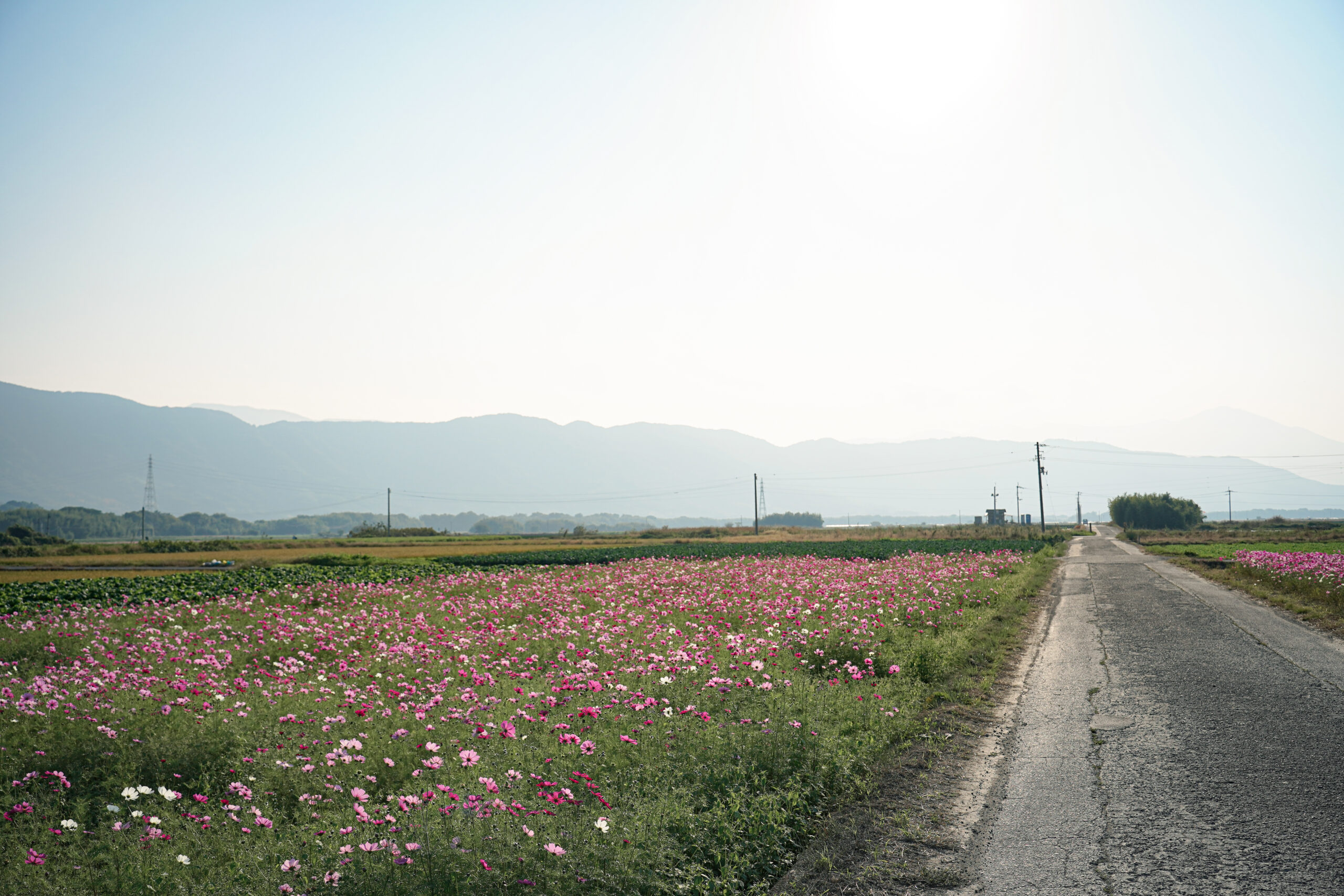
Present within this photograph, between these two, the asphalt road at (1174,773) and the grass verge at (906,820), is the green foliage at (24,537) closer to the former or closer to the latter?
the grass verge at (906,820)

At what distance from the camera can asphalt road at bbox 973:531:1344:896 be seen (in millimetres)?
4793

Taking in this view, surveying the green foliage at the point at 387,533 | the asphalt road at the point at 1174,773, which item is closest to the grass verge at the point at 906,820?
→ the asphalt road at the point at 1174,773

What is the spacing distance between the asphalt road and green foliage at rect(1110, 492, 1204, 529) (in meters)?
124

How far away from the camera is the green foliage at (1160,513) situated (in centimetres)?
11819

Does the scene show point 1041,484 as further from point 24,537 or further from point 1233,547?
point 24,537

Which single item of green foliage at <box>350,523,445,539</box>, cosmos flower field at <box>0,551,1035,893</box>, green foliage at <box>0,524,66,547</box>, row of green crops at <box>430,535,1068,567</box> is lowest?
green foliage at <box>350,523,445,539</box>

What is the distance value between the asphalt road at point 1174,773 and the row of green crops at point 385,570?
21425 millimetres

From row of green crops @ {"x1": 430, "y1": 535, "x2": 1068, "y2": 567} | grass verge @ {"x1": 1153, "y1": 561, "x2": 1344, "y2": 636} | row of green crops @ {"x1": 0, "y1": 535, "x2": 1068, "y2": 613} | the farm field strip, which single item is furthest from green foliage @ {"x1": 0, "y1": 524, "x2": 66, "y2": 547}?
the farm field strip

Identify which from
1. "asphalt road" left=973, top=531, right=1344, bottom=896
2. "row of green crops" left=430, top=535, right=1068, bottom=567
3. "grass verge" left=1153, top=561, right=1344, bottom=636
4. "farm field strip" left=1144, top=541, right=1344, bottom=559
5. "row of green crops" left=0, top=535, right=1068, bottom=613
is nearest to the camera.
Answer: "asphalt road" left=973, top=531, right=1344, bottom=896

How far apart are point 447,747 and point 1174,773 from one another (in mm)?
6943

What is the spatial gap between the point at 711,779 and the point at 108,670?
9.41 metres

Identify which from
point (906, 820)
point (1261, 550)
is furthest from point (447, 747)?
point (1261, 550)

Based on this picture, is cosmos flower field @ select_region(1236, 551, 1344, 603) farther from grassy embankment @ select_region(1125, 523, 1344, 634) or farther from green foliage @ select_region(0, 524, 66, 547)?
green foliage @ select_region(0, 524, 66, 547)

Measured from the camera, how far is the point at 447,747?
684cm
